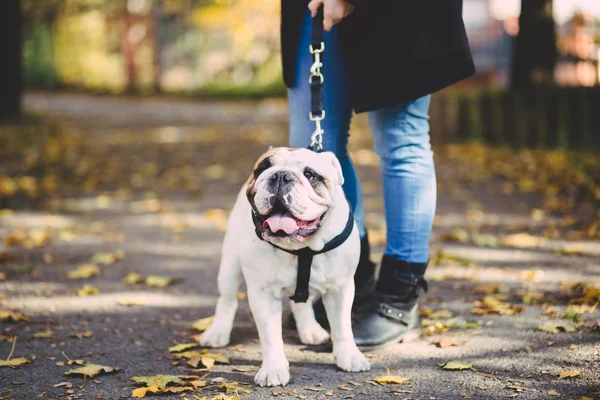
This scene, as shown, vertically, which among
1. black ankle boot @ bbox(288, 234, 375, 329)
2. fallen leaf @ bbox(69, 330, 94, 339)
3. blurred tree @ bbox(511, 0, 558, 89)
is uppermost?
blurred tree @ bbox(511, 0, 558, 89)

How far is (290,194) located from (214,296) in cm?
171

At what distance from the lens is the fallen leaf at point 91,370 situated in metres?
2.78

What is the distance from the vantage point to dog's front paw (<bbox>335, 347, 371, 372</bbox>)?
110 inches

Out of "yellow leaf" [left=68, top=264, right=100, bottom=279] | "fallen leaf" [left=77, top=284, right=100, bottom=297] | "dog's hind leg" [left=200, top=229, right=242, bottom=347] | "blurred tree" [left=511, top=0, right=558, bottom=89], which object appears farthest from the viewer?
"blurred tree" [left=511, top=0, right=558, bottom=89]

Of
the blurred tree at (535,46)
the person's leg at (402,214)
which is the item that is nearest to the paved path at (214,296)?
the person's leg at (402,214)

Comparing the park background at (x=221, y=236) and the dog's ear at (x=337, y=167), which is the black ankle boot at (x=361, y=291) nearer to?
the park background at (x=221, y=236)

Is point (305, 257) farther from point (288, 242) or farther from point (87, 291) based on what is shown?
point (87, 291)

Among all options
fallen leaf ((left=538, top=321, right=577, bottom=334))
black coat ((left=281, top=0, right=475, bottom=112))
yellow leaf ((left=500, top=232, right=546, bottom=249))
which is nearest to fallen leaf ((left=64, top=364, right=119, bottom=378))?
black coat ((left=281, top=0, right=475, bottom=112))

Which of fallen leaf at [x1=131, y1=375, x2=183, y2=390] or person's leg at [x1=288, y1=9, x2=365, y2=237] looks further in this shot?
person's leg at [x1=288, y1=9, x2=365, y2=237]

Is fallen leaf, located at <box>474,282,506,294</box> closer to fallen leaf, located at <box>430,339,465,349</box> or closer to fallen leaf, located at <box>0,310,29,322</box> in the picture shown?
fallen leaf, located at <box>430,339,465,349</box>

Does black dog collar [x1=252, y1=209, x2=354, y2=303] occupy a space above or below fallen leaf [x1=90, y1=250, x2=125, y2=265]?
above

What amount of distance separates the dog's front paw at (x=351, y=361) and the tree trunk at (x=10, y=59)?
35.7ft

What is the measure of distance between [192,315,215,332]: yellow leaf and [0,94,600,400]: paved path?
0.06 m

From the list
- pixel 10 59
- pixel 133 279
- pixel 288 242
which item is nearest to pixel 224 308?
pixel 288 242
